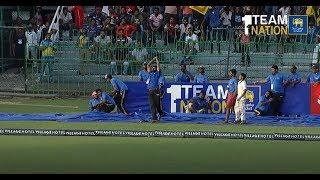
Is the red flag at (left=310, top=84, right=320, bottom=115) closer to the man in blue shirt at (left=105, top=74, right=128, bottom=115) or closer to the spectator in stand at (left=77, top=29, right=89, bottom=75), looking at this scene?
the man in blue shirt at (left=105, top=74, right=128, bottom=115)

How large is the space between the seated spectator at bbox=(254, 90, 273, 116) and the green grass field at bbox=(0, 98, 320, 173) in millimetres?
1431

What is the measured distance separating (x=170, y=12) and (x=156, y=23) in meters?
0.88

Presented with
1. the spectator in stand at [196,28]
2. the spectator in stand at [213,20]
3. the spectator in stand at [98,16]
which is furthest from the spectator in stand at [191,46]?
the spectator in stand at [98,16]

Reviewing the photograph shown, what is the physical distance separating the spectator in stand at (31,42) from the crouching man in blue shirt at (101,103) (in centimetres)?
562

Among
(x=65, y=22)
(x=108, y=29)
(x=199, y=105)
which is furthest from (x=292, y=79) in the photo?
(x=65, y=22)

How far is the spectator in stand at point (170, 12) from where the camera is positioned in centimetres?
3029

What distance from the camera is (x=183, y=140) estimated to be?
19562 mm

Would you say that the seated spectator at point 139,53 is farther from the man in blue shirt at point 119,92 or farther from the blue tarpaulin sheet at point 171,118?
the blue tarpaulin sheet at point 171,118

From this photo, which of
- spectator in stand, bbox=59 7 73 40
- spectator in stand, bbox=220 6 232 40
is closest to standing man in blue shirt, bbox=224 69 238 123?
spectator in stand, bbox=220 6 232 40

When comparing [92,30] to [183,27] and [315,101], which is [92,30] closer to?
[183,27]

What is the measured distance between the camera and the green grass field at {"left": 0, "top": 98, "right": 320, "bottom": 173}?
15.6 metres

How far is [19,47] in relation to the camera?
31.6 metres
